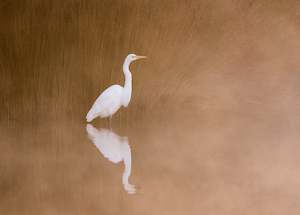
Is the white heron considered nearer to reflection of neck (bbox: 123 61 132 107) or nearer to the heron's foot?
reflection of neck (bbox: 123 61 132 107)

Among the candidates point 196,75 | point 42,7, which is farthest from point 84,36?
point 196,75

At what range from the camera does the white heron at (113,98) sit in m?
2.18

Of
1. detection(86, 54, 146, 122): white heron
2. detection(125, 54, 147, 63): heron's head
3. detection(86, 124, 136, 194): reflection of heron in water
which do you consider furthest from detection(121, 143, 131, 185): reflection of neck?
detection(125, 54, 147, 63): heron's head

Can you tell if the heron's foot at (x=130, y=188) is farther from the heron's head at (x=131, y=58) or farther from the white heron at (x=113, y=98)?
the heron's head at (x=131, y=58)

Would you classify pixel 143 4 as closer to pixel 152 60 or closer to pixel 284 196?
pixel 152 60

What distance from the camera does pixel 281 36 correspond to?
7.23 ft

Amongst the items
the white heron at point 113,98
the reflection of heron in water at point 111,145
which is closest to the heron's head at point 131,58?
the white heron at point 113,98

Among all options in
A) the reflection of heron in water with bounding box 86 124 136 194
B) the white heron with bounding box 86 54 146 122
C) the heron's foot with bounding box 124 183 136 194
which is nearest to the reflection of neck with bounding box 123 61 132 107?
the white heron with bounding box 86 54 146 122

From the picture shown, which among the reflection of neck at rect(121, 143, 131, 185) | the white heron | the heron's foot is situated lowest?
the heron's foot

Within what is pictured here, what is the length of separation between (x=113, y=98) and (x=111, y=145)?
24cm

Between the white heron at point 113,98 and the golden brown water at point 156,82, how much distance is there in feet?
0.09

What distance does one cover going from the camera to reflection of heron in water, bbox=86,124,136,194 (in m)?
2.18

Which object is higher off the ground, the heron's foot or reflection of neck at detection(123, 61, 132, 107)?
reflection of neck at detection(123, 61, 132, 107)

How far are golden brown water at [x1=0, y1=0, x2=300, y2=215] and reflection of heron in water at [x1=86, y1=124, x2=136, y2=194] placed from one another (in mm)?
21
